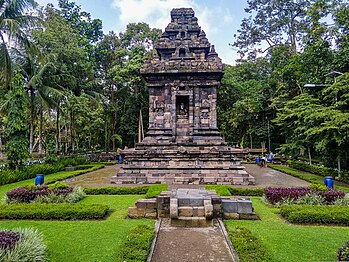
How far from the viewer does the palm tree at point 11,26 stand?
48.9ft

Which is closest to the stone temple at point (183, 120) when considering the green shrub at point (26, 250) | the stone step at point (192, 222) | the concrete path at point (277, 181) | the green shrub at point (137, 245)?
the concrete path at point (277, 181)

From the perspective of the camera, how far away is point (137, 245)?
580cm

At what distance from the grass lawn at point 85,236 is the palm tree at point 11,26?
10249 millimetres

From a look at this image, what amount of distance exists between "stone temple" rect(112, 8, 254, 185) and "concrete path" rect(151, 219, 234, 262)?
8.08 m

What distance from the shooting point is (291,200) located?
9.91 metres

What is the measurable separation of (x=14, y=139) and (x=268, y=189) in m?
15.7

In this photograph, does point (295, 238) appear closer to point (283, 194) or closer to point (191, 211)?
point (191, 211)

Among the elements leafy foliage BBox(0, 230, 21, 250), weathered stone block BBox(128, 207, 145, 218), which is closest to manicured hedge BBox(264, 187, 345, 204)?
weathered stone block BBox(128, 207, 145, 218)

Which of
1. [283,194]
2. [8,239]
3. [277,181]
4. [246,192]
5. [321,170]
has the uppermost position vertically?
[8,239]

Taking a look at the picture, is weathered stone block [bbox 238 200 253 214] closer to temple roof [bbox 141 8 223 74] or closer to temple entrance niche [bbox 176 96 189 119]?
temple entrance niche [bbox 176 96 189 119]

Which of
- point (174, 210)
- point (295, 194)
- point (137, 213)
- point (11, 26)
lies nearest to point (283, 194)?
point (295, 194)

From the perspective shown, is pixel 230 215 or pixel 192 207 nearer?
pixel 192 207

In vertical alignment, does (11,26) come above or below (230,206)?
above

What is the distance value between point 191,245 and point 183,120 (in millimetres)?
12921
